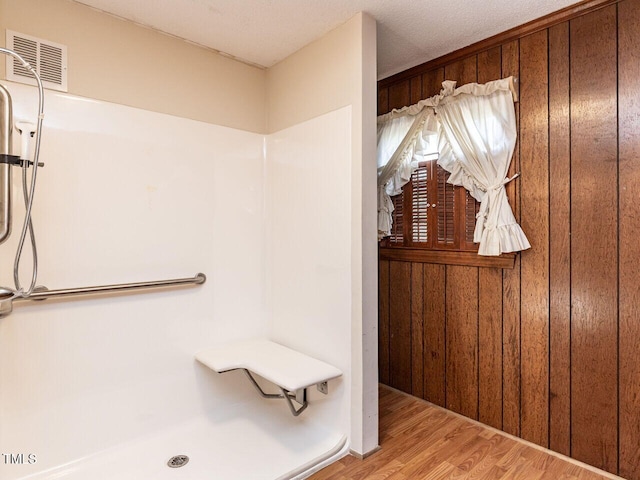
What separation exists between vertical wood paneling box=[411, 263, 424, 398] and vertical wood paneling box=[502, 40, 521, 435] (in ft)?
1.75

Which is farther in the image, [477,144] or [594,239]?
[477,144]

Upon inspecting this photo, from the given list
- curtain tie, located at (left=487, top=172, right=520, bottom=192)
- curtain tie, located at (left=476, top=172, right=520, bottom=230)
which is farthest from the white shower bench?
curtain tie, located at (left=487, top=172, right=520, bottom=192)

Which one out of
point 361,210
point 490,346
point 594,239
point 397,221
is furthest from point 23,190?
point 594,239

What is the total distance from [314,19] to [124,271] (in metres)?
1.66

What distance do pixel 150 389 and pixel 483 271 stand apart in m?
2.00

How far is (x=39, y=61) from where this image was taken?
66.1 inches

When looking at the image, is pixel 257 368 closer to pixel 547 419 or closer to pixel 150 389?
pixel 150 389

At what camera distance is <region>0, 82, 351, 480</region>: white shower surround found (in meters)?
1.72

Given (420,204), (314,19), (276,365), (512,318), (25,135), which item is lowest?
(276,365)

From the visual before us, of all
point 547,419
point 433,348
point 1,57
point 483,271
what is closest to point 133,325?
point 1,57

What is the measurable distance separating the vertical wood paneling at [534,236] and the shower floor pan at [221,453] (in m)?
1.03

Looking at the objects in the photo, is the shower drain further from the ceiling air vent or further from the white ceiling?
the white ceiling

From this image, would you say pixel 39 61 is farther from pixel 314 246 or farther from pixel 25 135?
pixel 314 246

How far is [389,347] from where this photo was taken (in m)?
2.67
